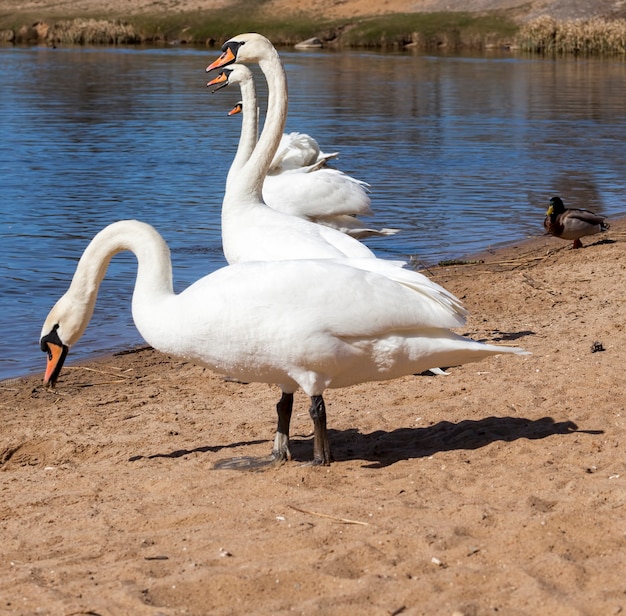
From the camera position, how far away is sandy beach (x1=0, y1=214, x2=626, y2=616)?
3916mm

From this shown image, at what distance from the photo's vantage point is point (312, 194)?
34.9 feet

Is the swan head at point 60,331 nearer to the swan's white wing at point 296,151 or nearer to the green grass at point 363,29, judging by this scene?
the swan's white wing at point 296,151

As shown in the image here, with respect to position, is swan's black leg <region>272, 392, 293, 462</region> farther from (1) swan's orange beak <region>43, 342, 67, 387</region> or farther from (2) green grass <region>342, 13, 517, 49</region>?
(2) green grass <region>342, 13, 517, 49</region>

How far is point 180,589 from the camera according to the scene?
13.0ft

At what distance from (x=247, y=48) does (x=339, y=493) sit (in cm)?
404

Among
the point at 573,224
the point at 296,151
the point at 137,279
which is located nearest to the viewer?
the point at 137,279

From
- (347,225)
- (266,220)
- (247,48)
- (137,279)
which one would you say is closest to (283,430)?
(137,279)

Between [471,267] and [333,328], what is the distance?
250 inches

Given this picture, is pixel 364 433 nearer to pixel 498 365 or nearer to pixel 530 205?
pixel 498 365

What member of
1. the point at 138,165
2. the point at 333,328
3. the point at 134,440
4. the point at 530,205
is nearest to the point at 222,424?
the point at 134,440

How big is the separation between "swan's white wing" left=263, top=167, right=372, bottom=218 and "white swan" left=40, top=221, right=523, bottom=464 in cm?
512

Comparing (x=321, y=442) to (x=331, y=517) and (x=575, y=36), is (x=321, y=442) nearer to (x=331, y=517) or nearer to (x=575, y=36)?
(x=331, y=517)

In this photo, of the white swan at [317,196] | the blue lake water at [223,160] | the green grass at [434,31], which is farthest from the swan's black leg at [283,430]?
the green grass at [434,31]

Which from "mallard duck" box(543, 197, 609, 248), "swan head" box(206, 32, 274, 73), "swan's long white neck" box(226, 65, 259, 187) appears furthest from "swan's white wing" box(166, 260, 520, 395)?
"mallard duck" box(543, 197, 609, 248)
